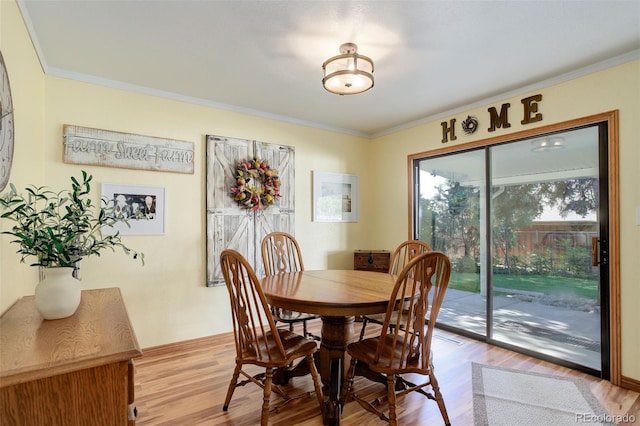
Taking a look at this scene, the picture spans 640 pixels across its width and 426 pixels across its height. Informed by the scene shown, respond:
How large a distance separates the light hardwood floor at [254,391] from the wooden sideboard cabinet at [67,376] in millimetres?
1081

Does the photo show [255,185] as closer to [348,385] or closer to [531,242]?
[348,385]

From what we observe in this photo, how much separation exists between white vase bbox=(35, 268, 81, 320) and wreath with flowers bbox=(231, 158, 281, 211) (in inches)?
81.3

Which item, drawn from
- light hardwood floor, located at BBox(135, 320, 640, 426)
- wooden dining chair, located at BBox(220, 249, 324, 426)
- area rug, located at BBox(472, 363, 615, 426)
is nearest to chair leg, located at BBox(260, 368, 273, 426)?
wooden dining chair, located at BBox(220, 249, 324, 426)

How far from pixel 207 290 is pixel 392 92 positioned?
269 centimetres

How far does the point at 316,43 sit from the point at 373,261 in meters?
2.65

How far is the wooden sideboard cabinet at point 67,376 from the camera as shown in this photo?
0.97 metres

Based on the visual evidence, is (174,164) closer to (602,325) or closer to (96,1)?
(96,1)

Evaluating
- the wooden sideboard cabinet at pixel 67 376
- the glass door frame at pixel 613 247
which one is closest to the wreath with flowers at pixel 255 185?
the wooden sideboard cabinet at pixel 67 376

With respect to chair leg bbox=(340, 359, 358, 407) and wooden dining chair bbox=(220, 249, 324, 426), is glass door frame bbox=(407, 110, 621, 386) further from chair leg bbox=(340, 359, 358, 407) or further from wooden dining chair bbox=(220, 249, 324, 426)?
wooden dining chair bbox=(220, 249, 324, 426)

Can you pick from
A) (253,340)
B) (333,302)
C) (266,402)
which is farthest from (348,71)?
(266,402)

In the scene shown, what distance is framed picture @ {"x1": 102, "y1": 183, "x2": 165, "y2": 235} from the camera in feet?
9.31

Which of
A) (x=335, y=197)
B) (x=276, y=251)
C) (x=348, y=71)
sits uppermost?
(x=348, y=71)

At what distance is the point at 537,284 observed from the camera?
9.95ft

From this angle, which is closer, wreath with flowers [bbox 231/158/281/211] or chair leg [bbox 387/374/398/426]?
chair leg [bbox 387/374/398/426]
